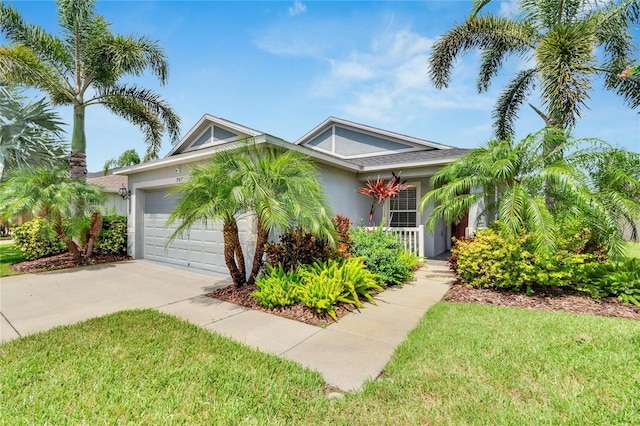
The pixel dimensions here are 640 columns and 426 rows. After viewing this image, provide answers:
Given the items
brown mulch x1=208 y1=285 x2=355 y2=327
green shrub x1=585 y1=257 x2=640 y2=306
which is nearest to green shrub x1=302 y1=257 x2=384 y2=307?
brown mulch x1=208 y1=285 x2=355 y2=327

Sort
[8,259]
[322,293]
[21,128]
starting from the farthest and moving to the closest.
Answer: [21,128], [8,259], [322,293]

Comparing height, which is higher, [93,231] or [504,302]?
[93,231]

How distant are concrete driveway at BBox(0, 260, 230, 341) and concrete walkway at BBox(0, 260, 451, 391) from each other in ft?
0.04

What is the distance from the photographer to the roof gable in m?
12.4

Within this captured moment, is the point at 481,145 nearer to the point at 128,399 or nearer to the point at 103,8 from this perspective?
the point at 128,399

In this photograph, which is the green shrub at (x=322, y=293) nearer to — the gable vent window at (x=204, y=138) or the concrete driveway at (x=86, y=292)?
the concrete driveway at (x=86, y=292)

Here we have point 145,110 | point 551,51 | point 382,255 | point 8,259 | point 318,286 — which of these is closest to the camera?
point 318,286

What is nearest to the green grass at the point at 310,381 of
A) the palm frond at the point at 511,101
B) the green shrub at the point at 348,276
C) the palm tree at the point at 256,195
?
the green shrub at the point at 348,276

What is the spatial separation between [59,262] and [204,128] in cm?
667

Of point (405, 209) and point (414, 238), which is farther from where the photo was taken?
point (405, 209)

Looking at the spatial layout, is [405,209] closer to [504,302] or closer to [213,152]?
[504,302]

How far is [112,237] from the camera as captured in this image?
1070 cm

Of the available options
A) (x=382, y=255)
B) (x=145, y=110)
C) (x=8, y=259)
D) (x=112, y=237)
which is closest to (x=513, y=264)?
(x=382, y=255)

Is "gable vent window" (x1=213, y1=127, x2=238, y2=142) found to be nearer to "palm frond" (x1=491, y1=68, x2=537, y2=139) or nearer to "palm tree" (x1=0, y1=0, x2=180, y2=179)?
"palm tree" (x1=0, y1=0, x2=180, y2=179)
